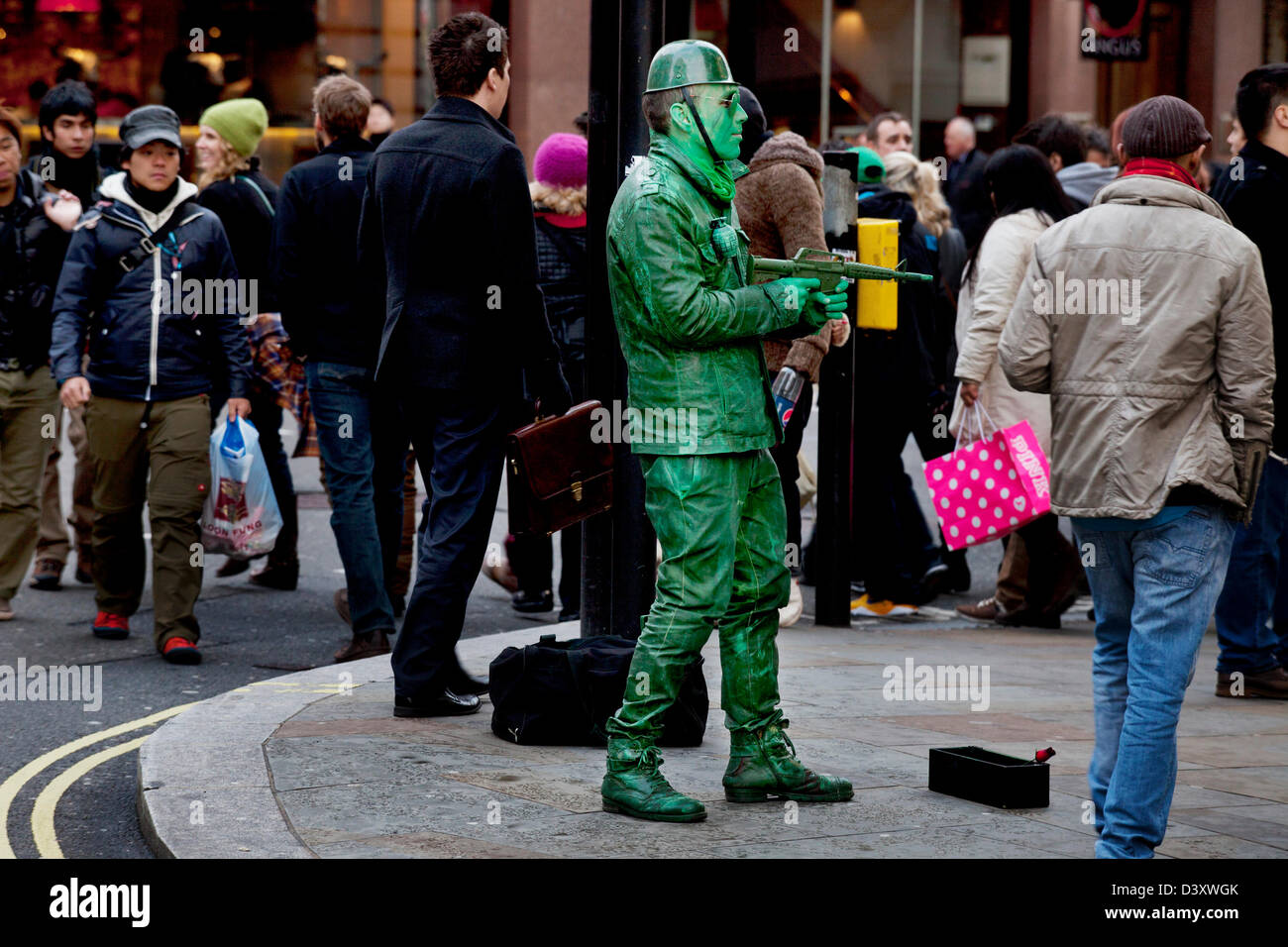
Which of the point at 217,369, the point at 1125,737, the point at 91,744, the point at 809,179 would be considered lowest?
the point at 91,744

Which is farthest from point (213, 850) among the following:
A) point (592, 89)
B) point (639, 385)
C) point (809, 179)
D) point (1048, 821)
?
point (809, 179)

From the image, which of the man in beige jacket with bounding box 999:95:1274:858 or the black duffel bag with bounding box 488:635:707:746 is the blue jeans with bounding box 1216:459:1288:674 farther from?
the man in beige jacket with bounding box 999:95:1274:858

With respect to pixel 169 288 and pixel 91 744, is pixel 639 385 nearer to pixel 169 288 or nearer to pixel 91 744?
pixel 91 744

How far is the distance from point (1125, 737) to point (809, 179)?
3.43 m

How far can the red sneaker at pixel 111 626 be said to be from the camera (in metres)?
7.79

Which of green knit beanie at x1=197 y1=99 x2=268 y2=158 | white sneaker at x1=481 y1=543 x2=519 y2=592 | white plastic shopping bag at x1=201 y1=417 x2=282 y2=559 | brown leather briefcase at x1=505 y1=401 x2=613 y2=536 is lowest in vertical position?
white sneaker at x1=481 y1=543 x2=519 y2=592

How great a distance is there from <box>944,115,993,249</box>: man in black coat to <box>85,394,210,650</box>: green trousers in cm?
445

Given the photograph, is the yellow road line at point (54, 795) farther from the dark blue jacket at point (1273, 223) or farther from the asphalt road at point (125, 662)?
the dark blue jacket at point (1273, 223)

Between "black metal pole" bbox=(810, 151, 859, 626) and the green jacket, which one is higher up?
the green jacket

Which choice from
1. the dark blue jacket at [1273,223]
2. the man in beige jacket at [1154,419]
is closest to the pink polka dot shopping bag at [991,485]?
the dark blue jacket at [1273,223]

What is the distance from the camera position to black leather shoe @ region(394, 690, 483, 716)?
600cm

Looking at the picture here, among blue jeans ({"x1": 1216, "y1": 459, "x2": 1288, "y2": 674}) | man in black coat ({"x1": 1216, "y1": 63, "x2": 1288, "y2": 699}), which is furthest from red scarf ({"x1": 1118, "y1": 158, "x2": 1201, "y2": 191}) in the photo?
blue jeans ({"x1": 1216, "y1": 459, "x2": 1288, "y2": 674})

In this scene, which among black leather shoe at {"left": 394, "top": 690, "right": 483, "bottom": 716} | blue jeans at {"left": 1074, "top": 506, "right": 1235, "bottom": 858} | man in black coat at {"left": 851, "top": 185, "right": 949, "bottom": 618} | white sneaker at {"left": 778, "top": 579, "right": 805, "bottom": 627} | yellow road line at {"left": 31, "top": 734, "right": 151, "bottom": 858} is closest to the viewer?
blue jeans at {"left": 1074, "top": 506, "right": 1235, "bottom": 858}

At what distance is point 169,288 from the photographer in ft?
24.8
